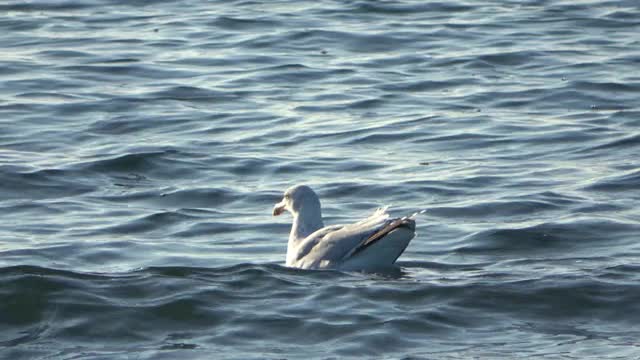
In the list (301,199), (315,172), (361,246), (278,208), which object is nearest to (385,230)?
(361,246)

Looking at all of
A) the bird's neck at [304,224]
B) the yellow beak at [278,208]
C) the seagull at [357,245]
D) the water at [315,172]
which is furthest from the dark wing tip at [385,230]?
the yellow beak at [278,208]

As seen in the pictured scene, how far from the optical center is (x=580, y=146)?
616 inches

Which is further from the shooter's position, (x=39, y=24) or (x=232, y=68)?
(x=39, y=24)

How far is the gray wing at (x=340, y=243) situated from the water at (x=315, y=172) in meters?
0.13

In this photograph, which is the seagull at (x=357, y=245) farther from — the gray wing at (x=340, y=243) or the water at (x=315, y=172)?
the water at (x=315, y=172)

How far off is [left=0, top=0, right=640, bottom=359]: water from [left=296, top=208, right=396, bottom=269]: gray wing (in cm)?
13

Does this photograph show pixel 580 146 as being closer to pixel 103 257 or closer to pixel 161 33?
pixel 103 257

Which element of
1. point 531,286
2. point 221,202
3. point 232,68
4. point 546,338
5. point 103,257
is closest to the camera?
point 546,338

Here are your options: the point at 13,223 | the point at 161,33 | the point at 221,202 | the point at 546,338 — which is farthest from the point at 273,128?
the point at 546,338

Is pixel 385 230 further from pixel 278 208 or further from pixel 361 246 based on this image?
pixel 278 208

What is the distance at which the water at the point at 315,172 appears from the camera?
10242 millimetres

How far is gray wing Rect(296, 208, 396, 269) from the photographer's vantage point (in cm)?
→ 1134

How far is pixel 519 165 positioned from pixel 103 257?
4493mm

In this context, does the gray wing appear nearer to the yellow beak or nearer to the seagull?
the seagull
